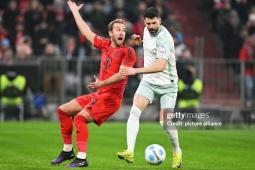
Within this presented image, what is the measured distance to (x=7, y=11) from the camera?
29.2 metres

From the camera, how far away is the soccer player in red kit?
1287cm

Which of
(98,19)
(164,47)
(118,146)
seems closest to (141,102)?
(164,47)

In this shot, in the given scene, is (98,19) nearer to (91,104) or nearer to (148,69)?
(91,104)

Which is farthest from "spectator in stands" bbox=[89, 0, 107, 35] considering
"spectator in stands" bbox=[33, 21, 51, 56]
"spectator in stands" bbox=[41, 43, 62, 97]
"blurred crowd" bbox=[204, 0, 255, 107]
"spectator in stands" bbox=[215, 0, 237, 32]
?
"spectator in stands" bbox=[215, 0, 237, 32]

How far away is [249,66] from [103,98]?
14714mm

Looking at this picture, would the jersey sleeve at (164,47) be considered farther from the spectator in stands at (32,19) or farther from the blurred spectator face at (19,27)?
the spectator in stands at (32,19)

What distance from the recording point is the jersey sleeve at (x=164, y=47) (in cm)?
1309

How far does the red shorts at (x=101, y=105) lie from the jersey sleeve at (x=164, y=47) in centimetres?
102

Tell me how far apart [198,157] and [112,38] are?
131 inches

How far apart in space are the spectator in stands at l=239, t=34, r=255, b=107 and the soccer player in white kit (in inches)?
535

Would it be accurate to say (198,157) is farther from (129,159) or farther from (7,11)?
(7,11)

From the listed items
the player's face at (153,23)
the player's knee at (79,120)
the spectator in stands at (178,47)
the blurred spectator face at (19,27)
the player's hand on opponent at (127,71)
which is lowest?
the player's knee at (79,120)

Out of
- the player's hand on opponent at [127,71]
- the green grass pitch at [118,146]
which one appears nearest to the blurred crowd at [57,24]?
the green grass pitch at [118,146]

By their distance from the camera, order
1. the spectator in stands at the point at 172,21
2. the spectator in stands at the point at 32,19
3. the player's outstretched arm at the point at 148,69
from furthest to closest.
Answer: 1. the spectator in stands at the point at 172,21
2. the spectator in stands at the point at 32,19
3. the player's outstretched arm at the point at 148,69
